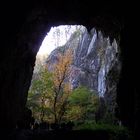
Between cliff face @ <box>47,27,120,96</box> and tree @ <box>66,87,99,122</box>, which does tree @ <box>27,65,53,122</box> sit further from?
cliff face @ <box>47,27,120,96</box>

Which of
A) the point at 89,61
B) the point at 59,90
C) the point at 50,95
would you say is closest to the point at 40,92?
the point at 50,95

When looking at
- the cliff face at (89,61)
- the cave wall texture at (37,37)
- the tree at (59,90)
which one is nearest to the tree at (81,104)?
the tree at (59,90)

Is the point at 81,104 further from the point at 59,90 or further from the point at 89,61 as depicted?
the point at 89,61

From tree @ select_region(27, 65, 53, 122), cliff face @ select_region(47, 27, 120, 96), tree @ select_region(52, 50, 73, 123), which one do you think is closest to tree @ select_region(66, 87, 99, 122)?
tree @ select_region(52, 50, 73, 123)

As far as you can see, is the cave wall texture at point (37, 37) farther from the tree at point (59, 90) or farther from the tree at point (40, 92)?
the tree at point (59, 90)

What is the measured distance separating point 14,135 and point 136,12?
10.2 meters

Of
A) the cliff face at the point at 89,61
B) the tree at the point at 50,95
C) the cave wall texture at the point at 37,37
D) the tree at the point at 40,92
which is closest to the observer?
the cave wall texture at the point at 37,37

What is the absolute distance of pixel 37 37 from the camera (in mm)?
22750

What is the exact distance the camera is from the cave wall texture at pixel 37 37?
683 inches

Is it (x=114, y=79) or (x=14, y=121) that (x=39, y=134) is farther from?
(x=114, y=79)

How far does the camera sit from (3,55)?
1692 cm

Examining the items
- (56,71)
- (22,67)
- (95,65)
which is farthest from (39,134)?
(95,65)

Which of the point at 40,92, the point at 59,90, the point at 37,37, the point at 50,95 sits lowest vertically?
the point at 50,95

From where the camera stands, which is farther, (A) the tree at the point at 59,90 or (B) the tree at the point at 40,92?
(B) the tree at the point at 40,92
